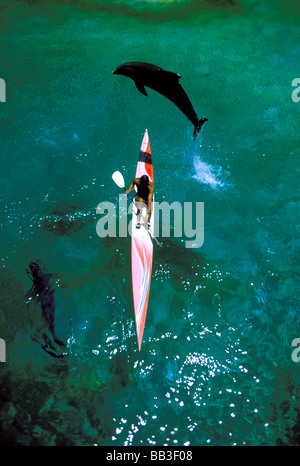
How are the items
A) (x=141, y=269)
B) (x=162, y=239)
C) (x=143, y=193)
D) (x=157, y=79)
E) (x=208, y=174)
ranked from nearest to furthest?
(x=157, y=79) < (x=141, y=269) < (x=143, y=193) < (x=162, y=239) < (x=208, y=174)

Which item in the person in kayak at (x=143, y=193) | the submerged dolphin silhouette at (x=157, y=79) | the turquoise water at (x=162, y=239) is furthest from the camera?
the person in kayak at (x=143, y=193)

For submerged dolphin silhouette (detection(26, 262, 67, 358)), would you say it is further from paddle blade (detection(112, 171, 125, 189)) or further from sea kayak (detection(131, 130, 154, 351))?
paddle blade (detection(112, 171, 125, 189))

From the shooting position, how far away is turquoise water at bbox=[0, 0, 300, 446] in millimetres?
4039

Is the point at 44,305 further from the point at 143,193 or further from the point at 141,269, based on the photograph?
the point at 143,193

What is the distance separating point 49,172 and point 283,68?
19.4ft

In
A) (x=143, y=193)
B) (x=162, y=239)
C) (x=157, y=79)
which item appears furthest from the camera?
(x=162, y=239)

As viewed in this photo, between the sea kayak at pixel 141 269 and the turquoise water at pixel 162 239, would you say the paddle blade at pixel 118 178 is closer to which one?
the sea kayak at pixel 141 269

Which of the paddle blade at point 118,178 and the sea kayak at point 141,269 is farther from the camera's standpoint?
the paddle blade at point 118,178

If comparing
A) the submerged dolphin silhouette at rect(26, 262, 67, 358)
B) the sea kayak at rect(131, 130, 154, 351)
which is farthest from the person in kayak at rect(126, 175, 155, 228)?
the submerged dolphin silhouette at rect(26, 262, 67, 358)

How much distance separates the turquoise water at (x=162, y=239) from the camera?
4.04m

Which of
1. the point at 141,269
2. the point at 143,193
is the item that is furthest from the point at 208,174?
the point at 141,269

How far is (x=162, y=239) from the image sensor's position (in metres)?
5.39

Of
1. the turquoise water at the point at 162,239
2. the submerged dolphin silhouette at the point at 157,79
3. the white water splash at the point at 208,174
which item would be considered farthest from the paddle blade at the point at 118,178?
the white water splash at the point at 208,174
